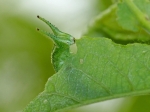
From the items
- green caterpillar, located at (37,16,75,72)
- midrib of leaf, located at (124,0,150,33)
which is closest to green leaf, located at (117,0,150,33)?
midrib of leaf, located at (124,0,150,33)

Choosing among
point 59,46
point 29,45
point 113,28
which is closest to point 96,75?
point 59,46

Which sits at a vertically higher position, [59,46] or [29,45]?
[29,45]

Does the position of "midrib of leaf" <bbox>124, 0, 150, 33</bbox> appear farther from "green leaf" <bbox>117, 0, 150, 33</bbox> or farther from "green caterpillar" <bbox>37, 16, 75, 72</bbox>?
"green caterpillar" <bbox>37, 16, 75, 72</bbox>

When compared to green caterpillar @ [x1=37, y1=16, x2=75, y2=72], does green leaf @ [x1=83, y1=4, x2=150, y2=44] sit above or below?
above

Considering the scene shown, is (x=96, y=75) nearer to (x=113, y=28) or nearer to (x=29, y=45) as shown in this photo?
(x=113, y=28)

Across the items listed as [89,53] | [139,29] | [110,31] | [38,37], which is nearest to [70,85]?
[89,53]

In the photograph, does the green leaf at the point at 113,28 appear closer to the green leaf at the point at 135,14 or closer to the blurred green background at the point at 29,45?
the green leaf at the point at 135,14
